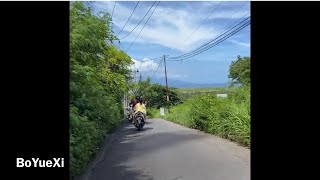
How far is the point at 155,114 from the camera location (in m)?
56.6

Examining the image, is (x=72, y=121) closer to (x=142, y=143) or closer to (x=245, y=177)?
(x=245, y=177)

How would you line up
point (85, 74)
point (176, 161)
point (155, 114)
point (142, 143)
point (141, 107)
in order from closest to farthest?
point (85, 74)
point (176, 161)
point (142, 143)
point (141, 107)
point (155, 114)

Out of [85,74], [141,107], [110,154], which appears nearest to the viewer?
[85,74]

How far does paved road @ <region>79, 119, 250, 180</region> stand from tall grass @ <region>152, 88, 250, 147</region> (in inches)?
20.7

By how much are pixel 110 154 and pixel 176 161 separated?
2456 millimetres

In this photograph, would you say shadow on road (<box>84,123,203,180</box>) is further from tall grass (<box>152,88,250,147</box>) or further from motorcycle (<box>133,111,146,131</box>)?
motorcycle (<box>133,111,146,131</box>)

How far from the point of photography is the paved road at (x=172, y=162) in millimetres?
9047

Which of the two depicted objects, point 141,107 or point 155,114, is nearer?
point 141,107

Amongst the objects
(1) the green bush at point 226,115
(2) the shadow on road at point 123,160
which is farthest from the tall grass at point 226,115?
(2) the shadow on road at point 123,160

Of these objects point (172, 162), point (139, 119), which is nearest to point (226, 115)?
point (172, 162)

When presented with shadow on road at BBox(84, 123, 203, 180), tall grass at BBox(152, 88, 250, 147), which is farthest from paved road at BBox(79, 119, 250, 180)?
tall grass at BBox(152, 88, 250, 147)

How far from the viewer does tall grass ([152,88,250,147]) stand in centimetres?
1405

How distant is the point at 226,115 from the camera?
53.7 ft

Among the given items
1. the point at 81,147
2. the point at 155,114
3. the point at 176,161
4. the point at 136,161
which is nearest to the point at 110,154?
the point at 136,161
